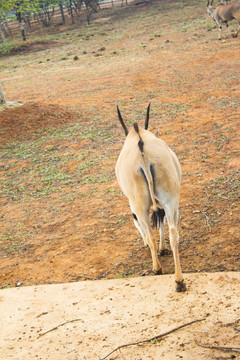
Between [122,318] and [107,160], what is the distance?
5658 millimetres

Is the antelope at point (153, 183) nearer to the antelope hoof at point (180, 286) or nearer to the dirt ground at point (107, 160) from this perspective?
the antelope hoof at point (180, 286)

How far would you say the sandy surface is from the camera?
2.89m

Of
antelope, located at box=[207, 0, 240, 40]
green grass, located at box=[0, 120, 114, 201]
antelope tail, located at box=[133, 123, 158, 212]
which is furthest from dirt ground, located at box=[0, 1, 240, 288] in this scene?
antelope tail, located at box=[133, 123, 158, 212]

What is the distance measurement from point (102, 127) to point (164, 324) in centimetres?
856

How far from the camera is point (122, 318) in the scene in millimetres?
3463

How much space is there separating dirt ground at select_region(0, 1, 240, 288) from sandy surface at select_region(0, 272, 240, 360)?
2.23 ft

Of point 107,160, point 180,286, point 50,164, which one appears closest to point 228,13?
point 107,160

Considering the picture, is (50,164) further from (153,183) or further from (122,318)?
(122,318)

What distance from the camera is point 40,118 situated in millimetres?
12523

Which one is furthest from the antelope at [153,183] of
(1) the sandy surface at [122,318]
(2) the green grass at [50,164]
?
(2) the green grass at [50,164]

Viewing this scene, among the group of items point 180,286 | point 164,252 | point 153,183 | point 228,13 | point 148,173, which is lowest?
point 164,252

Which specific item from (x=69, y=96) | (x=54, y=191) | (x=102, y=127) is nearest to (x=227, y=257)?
(x=54, y=191)

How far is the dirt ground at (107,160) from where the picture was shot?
5.27 metres

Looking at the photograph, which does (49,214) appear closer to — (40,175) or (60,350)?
(40,175)
